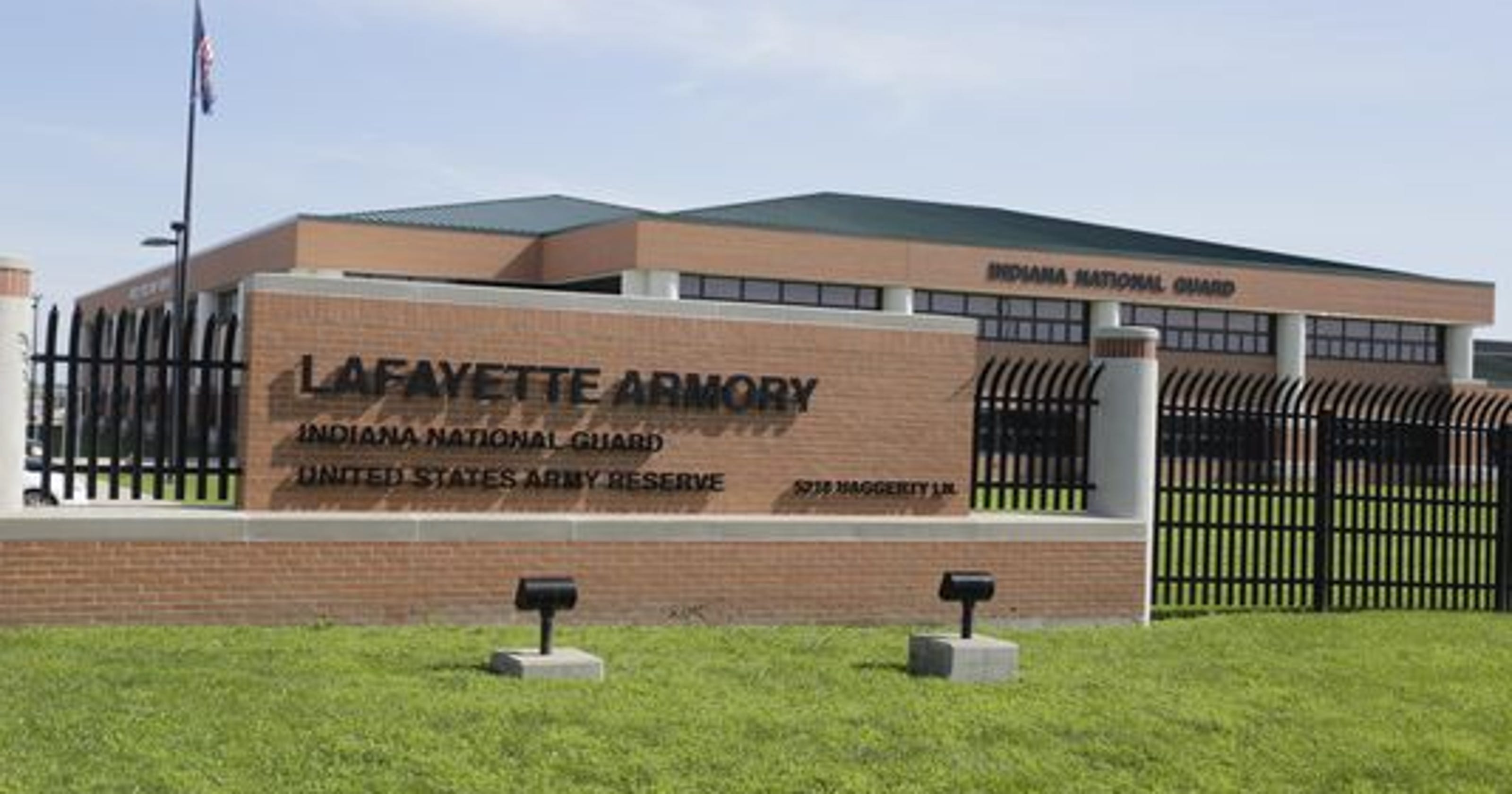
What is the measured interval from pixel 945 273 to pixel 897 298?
1.82 metres

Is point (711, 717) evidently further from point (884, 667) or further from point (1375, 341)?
point (1375, 341)

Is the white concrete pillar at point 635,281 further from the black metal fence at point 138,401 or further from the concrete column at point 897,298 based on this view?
the black metal fence at point 138,401

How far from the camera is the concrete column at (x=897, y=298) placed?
4962cm

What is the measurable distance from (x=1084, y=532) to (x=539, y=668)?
635 centimetres

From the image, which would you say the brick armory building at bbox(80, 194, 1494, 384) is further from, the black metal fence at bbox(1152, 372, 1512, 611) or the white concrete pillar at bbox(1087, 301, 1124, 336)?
the black metal fence at bbox(1152, 372, 1512, 611)

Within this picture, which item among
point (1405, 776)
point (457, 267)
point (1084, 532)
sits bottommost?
point (1405, 776)

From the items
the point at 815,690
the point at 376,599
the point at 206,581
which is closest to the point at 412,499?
the point at 376,599

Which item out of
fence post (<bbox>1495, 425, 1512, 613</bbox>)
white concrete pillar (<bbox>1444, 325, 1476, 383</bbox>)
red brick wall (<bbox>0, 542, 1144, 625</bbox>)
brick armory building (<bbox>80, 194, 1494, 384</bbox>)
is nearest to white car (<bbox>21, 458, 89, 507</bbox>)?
red brick wall (<bbox>0, 542, 1144, 625</bbox>)

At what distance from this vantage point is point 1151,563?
1560 cm

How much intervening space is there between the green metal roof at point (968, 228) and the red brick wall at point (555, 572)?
3349cm

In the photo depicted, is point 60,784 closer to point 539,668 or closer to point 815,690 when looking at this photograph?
point 539,668

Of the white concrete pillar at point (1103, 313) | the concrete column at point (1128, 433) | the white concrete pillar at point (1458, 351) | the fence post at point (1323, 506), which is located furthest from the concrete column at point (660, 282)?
the concrete column at point (1128, 433)

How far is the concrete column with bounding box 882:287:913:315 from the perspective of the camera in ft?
163

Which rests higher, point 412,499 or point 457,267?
point 457,267
